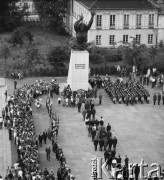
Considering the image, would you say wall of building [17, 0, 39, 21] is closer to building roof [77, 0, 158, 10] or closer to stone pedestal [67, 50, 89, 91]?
building roof [77, 0, 158, 10]

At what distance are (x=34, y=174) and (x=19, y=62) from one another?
4229 centimetres

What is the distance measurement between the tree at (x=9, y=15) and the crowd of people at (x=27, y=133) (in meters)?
34.6

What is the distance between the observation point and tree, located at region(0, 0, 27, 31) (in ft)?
362

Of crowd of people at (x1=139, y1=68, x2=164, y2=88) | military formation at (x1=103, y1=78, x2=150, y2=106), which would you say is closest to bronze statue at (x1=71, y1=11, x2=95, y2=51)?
military formation at (x1=103, y1=78, x2=150, y2=106)

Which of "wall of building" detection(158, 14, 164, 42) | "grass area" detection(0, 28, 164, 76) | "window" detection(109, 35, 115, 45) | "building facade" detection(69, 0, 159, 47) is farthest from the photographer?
"wall of building" detection(158, 14, 164, 42)

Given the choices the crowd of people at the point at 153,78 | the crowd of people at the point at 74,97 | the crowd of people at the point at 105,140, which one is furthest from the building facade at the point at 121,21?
the crowd of people at the point at 105,140

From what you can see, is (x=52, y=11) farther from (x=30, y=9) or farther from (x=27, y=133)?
(x=27, y=133)

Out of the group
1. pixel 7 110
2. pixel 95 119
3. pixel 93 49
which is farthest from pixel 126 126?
pixel 93 49

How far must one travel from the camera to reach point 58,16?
108500 millimetres

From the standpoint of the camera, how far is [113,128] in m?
64.2

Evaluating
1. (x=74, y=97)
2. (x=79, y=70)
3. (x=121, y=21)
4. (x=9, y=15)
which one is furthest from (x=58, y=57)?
(x=9, y=15)

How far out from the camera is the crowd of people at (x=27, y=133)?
50.8 meters

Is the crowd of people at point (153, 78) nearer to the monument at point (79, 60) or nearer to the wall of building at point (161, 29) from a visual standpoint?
the monument at point (79, 60)

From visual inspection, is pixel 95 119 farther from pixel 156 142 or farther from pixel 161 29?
pixel 161 29
